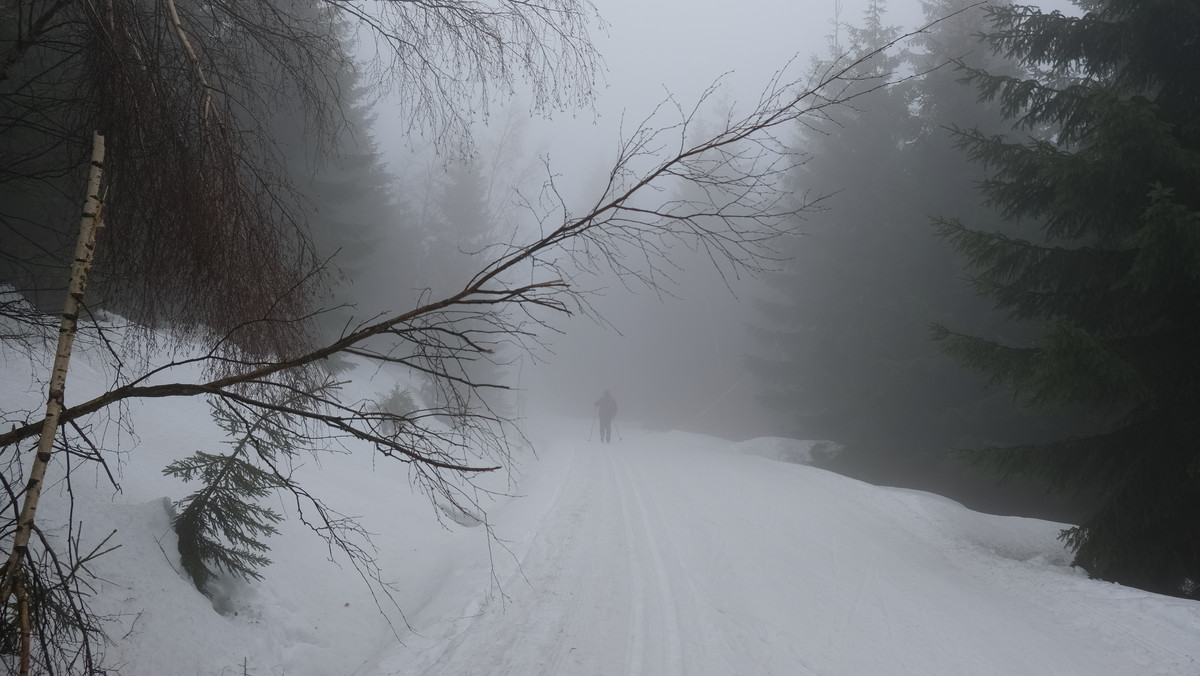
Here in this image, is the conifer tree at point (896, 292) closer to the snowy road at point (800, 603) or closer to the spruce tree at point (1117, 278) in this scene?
the spruce tree at point (1117, 278)

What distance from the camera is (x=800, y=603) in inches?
225

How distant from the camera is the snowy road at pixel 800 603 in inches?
180

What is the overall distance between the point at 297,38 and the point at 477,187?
90.4 feet

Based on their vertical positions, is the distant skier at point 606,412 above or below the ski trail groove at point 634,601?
above

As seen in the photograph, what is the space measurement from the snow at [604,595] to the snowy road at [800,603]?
0.09 feet

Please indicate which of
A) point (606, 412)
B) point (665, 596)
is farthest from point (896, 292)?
point (665, 596)

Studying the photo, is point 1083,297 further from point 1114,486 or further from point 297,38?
point 297,38

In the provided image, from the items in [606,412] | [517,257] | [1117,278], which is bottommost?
[606,412]

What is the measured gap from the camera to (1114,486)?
7.28 metres

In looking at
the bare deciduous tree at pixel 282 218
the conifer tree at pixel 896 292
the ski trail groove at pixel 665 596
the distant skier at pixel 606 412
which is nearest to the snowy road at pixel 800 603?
the ski trail groove at pixel 665 596

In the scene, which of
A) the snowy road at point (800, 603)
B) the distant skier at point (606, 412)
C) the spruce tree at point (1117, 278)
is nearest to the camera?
the snowy road at point (800, 603)

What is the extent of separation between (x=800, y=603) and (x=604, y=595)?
74.2 inches

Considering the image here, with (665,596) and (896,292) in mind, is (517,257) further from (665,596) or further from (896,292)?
(896,292)

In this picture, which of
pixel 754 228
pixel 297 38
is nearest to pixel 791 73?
pixel 754 228
